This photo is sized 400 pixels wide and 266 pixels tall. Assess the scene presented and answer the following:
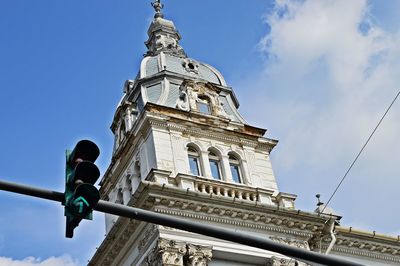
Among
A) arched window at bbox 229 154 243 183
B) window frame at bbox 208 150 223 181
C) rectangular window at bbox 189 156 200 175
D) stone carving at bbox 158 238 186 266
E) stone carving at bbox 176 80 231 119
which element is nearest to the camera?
stone carving at bbox 158 238 186 266

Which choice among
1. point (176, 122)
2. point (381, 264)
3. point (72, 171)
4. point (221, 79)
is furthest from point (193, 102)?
point (72, 171)

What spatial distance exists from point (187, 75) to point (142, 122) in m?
5.64

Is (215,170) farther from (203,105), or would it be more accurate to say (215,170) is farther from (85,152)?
(85,152)

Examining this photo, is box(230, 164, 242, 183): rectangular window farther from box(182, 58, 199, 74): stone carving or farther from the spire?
the spire

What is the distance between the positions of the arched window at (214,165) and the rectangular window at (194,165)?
0.65 m

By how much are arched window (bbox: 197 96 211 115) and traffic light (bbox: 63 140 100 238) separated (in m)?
22.3

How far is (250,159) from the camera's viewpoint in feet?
94.3

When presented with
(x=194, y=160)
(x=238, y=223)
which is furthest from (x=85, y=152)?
(x=194, y=160)

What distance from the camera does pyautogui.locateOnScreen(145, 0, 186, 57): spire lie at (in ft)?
120

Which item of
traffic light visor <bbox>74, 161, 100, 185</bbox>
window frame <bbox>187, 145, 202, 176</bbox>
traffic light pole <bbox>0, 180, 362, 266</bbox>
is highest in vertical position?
window frame <bbox>187, 145, 202, 176</bbox>

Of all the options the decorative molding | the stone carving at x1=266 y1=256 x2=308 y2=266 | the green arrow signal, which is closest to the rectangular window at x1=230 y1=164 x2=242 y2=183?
the decorative molding

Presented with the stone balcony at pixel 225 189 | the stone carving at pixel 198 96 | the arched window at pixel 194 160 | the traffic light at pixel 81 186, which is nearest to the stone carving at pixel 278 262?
the stone balcony at pixel 225 189

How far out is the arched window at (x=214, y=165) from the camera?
27.6 meters

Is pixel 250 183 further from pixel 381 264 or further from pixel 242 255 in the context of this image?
pixel 381 264
